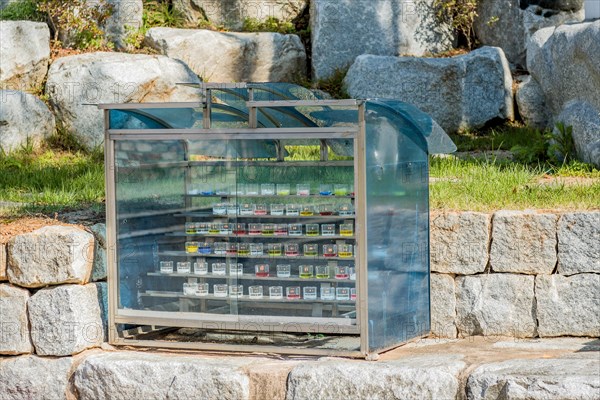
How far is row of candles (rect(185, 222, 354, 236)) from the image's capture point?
755cm

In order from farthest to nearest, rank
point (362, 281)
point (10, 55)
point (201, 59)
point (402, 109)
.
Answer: point (201, 59) < point (10, 55) < point (402, 109) < point (362, 281)

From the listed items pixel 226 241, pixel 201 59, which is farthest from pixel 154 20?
pixel 226 241

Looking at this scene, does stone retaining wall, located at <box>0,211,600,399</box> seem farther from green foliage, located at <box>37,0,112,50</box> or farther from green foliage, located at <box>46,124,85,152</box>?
green foliage, located at <box>37,0,112,50</box>

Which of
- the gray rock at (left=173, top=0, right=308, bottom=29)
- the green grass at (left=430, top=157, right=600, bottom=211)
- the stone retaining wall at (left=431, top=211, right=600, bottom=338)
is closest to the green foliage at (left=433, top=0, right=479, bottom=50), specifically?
the gray rock at (left=173, top=0, right=308, bottom=29)

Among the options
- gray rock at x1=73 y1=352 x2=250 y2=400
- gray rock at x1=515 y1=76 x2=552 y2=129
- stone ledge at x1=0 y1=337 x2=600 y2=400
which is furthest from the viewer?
gray rock at x1=515 y1=76 x2=552 y2=129

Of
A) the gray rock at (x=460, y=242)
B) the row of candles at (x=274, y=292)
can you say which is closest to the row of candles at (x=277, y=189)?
the row of candles at (x=274, y=292)

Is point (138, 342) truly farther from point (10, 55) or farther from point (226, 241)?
point (10, 55)

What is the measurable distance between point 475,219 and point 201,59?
22.0 ft

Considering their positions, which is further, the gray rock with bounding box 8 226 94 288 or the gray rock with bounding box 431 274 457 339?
the gray rock with bounding box 431 274 457 339

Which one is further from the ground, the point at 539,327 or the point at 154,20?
the point at 154,20

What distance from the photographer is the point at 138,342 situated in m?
7.83

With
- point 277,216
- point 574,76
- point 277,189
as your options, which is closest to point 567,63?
point 574,76

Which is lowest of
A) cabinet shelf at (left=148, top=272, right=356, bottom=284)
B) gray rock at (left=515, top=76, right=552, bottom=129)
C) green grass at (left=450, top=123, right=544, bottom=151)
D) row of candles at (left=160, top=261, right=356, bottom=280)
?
cabinet shelf at (left=148, top=272, right=356, bottom=284)

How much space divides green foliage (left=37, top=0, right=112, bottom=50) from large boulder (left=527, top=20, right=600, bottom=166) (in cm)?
567
